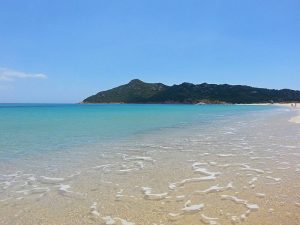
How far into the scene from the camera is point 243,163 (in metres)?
10.5

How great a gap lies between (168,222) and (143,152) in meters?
7.73

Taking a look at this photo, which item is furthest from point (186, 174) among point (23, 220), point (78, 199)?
point (23, 220)

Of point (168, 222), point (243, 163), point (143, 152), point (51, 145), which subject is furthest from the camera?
point (51, 145)

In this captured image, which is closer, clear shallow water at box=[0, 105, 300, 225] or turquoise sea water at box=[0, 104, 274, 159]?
clear shallow water at box=[0, 105, 300, 225]

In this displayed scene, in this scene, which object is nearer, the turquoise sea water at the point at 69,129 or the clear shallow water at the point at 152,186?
the clear shallow water at the point at 152,186

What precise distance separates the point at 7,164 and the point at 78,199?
16.4ft

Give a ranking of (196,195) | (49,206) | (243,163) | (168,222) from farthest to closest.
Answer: (243,163) → (196,195) → (49,206) → (168,222)

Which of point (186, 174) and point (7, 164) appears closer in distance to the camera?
point (186, 174)

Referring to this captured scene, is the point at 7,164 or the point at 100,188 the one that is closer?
the point at 100,188

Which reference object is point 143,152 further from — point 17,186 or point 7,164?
point 17,186

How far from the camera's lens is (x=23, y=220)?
575 centimetres

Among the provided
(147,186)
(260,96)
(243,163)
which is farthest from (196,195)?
(260,96)

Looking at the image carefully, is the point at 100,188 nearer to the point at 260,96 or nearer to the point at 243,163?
the point at 243,163

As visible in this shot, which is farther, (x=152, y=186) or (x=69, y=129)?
(x=69, y=129)
